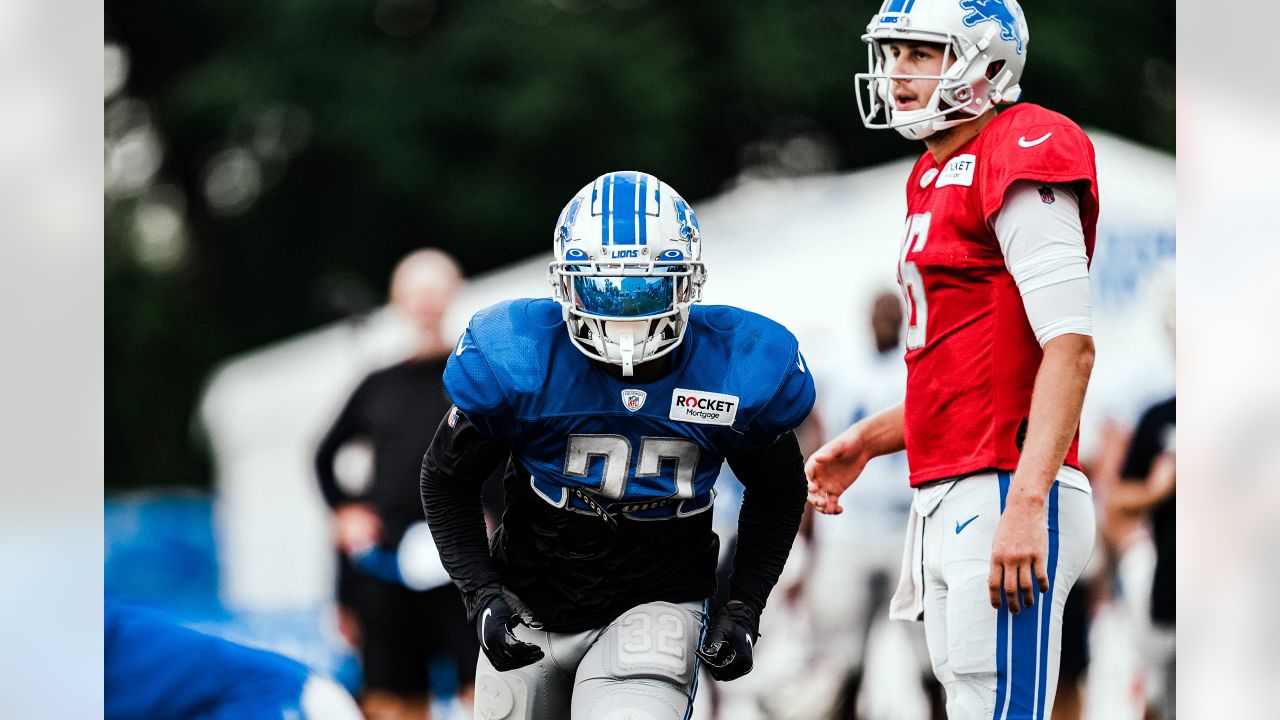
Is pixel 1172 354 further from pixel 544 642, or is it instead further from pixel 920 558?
pixel 544 642

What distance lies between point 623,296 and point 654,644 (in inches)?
25.0

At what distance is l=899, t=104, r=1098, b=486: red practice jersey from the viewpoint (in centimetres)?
264

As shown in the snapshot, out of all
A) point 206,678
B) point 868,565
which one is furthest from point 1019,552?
point 206,678

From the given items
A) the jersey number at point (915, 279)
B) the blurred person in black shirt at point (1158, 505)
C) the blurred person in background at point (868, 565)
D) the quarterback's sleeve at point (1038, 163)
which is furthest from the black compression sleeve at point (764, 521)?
the blurred person in black shirt at point (1158, 505)

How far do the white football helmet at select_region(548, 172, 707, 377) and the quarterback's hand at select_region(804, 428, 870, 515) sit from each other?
84 cm

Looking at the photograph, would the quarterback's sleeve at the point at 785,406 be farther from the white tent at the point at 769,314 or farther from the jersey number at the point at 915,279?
the white tent at the point at 769,314

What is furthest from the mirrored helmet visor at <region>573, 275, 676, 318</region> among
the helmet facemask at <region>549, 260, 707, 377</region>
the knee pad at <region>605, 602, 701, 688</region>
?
the knee pad at <region>605, 602, 701, 688</region>

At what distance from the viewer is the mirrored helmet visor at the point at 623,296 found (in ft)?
7.99

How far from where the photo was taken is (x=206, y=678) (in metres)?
4.14

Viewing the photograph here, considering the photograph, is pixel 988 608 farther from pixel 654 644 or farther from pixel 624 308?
pixel 624 308

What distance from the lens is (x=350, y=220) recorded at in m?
4.15

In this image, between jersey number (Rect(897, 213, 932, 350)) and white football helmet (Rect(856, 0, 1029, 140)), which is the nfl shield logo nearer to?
jersey number (Rect(897, 213, 932, 350))

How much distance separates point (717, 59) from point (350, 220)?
4.00 feet
